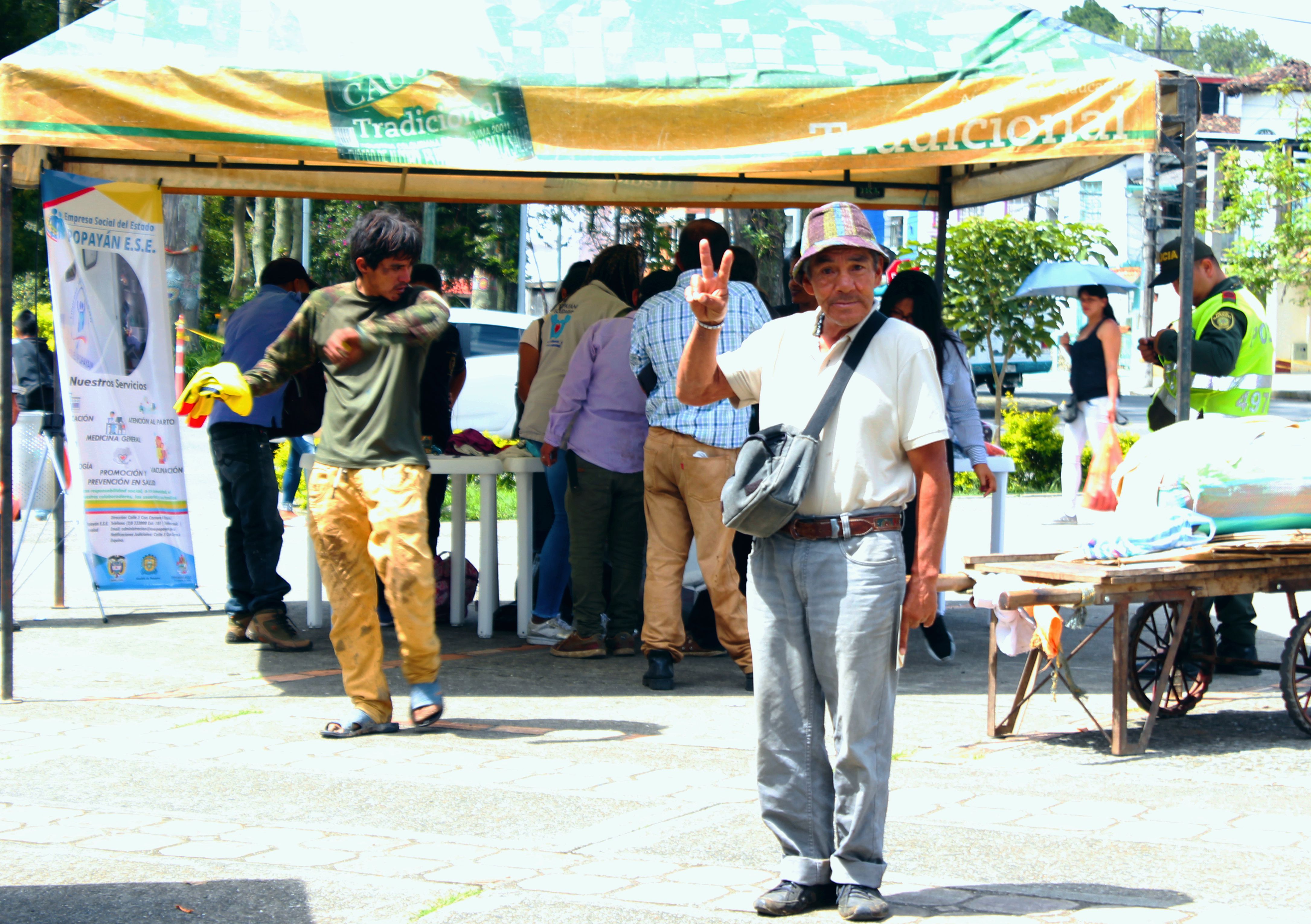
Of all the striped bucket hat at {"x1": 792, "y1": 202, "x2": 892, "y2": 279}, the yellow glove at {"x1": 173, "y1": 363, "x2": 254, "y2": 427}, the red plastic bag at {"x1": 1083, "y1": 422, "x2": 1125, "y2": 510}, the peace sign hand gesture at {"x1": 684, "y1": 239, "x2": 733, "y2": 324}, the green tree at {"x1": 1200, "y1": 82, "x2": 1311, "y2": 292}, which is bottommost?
the red plastic bag at {"x1": 1083, "y1": 422, "x2": 1125, "y2": 510}

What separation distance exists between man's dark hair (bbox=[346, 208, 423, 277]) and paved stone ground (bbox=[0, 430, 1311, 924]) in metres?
1.91

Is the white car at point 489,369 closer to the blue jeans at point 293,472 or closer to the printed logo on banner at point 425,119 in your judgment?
the blue jeans at point 293,472

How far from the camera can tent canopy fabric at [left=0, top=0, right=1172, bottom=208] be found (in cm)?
611

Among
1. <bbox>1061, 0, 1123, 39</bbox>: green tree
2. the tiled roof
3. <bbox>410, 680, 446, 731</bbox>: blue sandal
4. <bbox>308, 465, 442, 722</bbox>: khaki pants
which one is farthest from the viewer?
<bbox>1061, 0, 1123, 39</bbox>: green tree

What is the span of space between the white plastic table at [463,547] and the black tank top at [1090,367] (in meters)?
5.73

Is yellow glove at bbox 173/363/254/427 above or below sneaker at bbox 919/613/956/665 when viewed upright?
above

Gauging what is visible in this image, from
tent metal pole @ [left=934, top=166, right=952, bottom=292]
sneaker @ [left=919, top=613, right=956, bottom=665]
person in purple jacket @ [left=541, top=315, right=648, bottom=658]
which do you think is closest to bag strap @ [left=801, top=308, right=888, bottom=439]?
person in purple jacket @ [left=541, top=315, right=648, bottom=658]

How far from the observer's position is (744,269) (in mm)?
6758

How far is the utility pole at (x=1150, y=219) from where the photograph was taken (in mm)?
22734

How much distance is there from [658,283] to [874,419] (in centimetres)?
357

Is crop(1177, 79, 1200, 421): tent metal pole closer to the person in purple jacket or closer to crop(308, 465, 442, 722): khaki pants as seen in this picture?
the person in purple jacket

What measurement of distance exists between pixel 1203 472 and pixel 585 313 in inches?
127

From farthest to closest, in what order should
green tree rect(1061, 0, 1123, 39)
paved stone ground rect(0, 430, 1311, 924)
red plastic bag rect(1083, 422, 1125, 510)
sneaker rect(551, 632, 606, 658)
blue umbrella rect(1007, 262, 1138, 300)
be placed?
green tree rect(1061, 0, 1123, 39) → blue umbrella rect(1007, 262, 1138, 300) → sneaker rect(551, 632, 606, 658) → red plastic bag rect(1083, 422, 1125, 510) → paved stone ground rect(0, 430, 1311, 924)

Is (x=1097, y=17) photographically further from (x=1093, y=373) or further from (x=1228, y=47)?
(x=1093, y=373)
